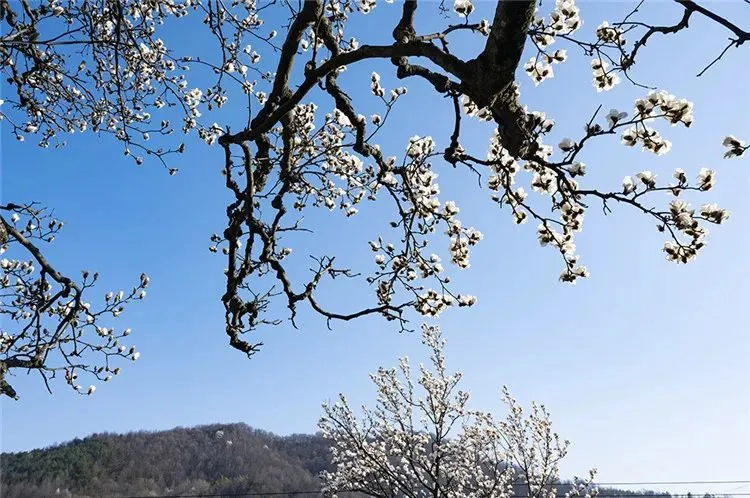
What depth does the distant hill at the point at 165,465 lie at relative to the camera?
119 ft

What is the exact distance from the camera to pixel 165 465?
131ft

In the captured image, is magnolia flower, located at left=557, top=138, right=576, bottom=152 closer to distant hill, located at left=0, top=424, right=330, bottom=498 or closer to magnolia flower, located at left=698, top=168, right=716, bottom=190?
magnolia flower, located at left=698, top=168, right=716, bottom=190

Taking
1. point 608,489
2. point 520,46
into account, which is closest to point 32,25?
point 520,46

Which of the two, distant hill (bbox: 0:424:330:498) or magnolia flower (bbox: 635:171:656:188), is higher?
distant hill (bbox: 0:424:330:498)

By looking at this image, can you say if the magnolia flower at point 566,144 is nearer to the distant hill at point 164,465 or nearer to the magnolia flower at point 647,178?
the magnolia flower at point 647,178

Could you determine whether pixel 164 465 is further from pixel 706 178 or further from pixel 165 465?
pixel 706 178

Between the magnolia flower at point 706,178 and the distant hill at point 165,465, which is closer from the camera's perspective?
the magnolia flower at point 706,178

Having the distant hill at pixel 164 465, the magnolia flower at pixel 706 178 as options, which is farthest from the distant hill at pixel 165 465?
the magnolia flower at pixel 706 178

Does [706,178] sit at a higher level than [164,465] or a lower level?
lower

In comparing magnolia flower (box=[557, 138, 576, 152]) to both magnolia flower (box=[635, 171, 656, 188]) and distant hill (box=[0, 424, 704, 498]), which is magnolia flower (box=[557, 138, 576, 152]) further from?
distant hill (box=[0, 424, 704, 498])

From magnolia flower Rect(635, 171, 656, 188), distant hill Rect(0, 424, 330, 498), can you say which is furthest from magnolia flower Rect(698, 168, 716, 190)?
distant hill Rect(0, 424, 330, 498)

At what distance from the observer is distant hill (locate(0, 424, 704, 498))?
36.2 meters

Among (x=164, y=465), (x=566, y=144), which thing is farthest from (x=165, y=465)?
(x=566, y=144)

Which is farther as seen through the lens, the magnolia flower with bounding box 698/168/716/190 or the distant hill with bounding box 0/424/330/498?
the distant hill with bounding box 0/424/330/498
